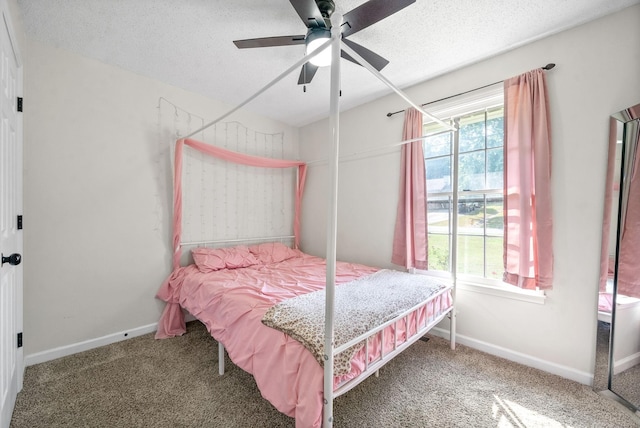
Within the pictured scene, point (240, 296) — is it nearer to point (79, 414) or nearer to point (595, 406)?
point (79, 414)

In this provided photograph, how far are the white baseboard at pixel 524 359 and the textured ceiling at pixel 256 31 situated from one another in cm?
248

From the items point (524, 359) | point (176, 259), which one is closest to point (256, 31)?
point (176, 259)

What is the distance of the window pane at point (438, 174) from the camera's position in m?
2.54

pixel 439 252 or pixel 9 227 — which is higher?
pixel 9 227

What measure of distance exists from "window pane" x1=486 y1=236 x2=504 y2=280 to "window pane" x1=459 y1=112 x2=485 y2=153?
871 millimetres

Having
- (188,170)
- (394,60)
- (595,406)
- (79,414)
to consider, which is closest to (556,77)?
(394,60)

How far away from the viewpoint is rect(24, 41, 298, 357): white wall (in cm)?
197

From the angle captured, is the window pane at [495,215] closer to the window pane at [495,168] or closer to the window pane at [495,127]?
the window pane at [495,168]

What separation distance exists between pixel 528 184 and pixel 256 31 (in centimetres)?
237

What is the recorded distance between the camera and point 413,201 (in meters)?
2.54

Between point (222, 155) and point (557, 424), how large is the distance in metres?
3.34

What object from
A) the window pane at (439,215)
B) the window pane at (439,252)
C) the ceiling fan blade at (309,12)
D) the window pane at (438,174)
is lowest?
the window pane at (439,252)

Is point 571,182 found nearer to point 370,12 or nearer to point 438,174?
point 438,174

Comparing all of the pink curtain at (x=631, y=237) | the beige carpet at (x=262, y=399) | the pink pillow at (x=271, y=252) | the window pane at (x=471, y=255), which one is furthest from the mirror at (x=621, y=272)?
the pink pillow at (x=271, y=252)
